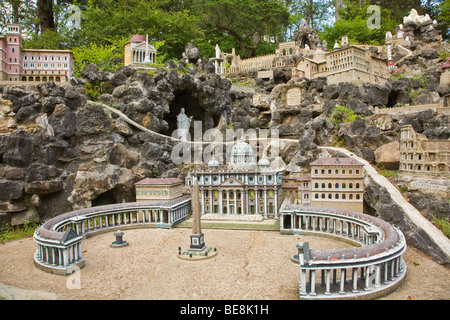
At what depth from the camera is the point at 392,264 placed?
74.5 ft

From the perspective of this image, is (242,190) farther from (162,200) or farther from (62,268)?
(62,268)

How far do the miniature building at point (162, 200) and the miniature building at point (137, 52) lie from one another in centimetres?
2488

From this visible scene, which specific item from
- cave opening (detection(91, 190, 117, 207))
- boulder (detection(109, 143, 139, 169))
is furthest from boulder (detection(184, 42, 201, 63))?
cave opening (detection(91, 190, 117, 207))

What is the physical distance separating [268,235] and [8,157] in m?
31.6

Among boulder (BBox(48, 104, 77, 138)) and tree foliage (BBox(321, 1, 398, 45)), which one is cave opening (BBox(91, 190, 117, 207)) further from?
tree foliage (BBox(321, 1, 398, 45))

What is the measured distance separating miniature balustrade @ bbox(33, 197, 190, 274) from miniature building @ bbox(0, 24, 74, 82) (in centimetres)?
2387

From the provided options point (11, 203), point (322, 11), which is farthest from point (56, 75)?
point (322, 11)

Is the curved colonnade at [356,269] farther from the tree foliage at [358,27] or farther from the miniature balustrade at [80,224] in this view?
the tree foliage at [358,27]

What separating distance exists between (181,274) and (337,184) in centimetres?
2195

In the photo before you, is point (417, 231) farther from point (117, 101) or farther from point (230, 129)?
point (117, 101)

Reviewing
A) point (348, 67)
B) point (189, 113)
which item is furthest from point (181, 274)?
point (348, 67)

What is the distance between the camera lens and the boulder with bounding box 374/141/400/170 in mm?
42000

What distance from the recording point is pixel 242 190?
1670 inches

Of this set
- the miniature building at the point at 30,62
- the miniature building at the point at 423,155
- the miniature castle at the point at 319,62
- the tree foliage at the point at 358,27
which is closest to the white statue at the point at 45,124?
the miniature building at the point at 30,62
